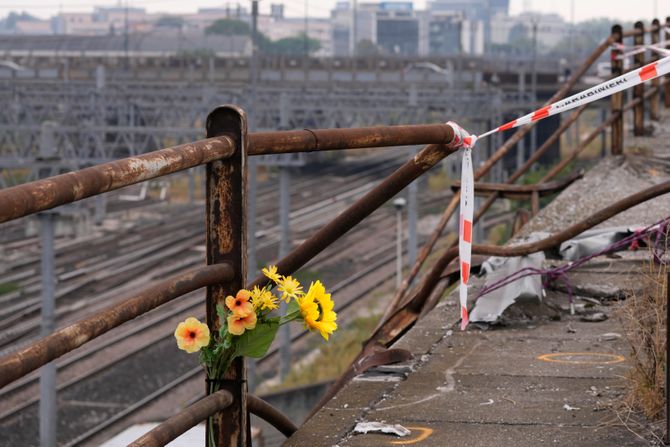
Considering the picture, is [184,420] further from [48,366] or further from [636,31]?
[48,366]

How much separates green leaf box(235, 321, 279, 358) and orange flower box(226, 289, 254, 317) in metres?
0.07

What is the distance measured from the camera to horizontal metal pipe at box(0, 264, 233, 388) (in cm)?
233

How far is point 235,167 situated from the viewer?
3162mm

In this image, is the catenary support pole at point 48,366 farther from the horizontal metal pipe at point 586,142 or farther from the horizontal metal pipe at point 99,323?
the horizontal metal pipe at point 99,323

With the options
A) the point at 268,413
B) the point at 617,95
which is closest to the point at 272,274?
the point at 268,413

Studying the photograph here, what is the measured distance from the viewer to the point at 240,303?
3064 millimetres

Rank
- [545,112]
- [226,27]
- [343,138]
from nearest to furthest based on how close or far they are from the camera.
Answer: [343,138] < [545,112] < [226,27]

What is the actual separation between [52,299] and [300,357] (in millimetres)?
8561

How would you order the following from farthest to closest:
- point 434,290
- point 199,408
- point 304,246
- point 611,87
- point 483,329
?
point 434,290 → point 483,329 → point 611,87 → point 304,246 → point 199,408

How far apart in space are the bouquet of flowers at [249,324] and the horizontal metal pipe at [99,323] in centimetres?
9

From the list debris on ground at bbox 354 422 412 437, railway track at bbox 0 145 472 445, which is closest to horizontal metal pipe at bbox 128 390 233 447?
debris on ground at bbox 354 422 412 437

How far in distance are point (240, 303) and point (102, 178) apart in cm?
64

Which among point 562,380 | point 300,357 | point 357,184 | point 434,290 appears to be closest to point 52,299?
point 300,357

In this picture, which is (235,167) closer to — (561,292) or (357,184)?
(561,292)
